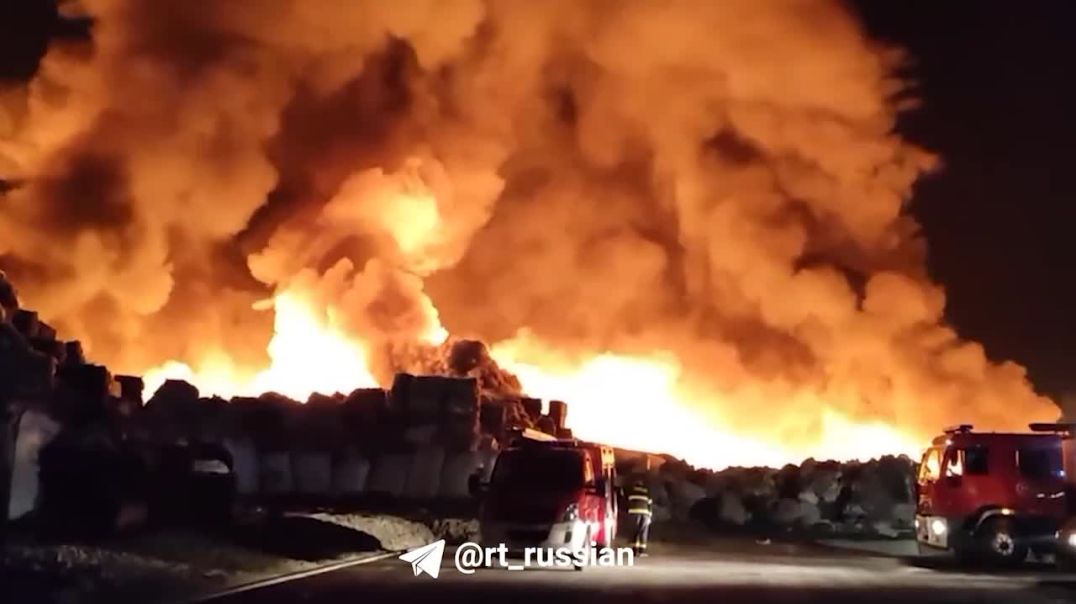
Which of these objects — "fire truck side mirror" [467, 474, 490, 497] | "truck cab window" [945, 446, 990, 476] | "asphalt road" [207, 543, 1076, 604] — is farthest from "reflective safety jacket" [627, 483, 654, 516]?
"truck cab window" [945, 446, 990, 476]

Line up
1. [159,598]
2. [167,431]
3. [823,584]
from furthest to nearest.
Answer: [167,431], [823,584], [159,598]

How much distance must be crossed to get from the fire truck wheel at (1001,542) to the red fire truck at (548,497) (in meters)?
7.52

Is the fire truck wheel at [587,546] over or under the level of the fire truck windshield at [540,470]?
under

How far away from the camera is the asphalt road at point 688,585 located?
722 inches

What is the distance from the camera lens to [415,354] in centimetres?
4772

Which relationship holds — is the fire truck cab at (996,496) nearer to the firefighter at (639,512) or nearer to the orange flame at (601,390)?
the firefighter at (639,512)

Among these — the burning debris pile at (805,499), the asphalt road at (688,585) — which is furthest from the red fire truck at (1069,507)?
the burning debris pile at (805,499)

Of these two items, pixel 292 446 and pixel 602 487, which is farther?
pixel 292 446

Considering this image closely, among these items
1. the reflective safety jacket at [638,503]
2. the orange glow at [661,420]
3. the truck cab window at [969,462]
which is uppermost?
the orange glow at [661,420]

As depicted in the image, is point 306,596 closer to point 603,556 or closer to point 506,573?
point 506,573

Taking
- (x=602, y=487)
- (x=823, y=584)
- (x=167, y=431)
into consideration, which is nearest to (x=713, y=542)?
(x=602, y=487)

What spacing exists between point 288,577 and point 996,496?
14264 mm

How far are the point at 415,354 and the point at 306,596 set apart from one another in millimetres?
29741

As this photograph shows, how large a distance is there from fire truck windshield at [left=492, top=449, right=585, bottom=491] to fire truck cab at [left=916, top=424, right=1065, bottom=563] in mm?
8084
